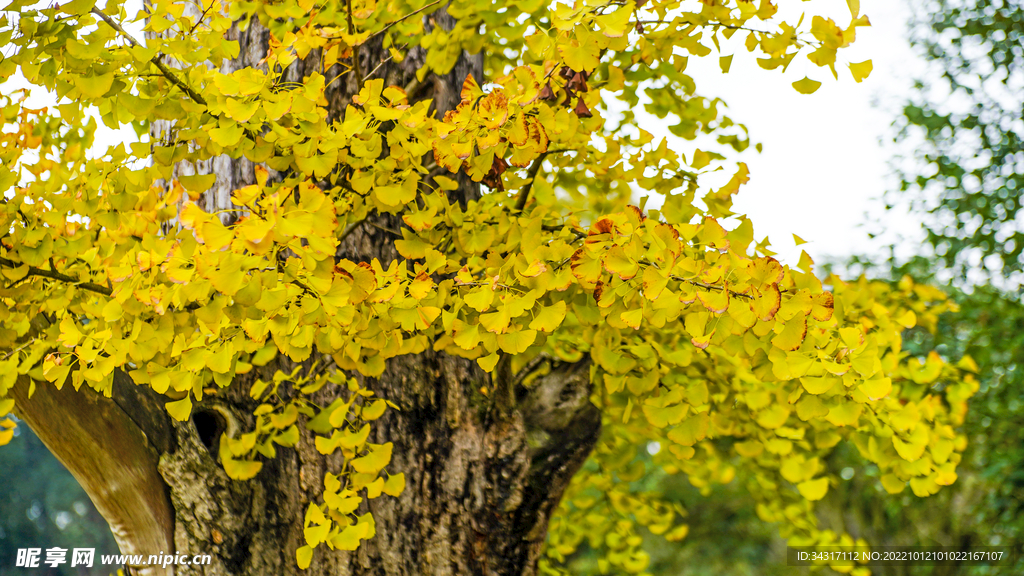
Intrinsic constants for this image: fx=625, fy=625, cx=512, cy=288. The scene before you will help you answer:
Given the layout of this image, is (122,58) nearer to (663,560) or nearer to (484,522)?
(484,522)

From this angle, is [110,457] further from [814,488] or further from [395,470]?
[814,488]

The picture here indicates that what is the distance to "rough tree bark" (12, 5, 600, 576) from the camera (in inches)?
71.9

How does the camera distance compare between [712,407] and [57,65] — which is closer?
[57,65]

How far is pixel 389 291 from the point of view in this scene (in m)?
1.06

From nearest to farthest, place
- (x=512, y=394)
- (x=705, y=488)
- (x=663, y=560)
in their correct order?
(x=512, y=394), (x=705, y=488), (x=663, y=560)

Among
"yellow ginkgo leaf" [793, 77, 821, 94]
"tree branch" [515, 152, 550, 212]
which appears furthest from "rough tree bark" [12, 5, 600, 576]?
"yellow ginkgo leaf" [793, 77, 821, 94]

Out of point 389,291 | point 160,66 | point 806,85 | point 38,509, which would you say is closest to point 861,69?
point 806,85

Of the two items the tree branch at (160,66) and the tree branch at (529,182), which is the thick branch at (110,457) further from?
the tree branch at (529,182)

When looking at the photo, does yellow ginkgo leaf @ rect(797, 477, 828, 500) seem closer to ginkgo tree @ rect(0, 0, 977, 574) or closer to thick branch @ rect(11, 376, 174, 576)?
ginkgo tree @ rect(0, 0, 977, 574)

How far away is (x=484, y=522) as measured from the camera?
193 centimetres

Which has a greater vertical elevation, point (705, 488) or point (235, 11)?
point (235, 11)

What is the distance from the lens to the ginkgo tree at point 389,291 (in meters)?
1.07

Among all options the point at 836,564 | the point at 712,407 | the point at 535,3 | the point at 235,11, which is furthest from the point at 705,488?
the point at 235,11

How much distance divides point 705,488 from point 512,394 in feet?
5.95
